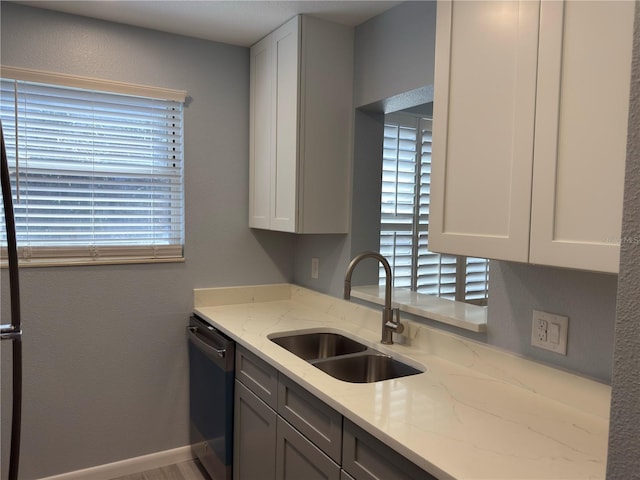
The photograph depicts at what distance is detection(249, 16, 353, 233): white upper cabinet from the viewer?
7.75ft

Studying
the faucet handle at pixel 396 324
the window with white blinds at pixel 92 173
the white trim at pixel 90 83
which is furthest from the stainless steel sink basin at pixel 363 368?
the white trim at pixel 90 83

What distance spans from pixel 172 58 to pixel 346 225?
130 centimetres

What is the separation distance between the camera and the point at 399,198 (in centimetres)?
315

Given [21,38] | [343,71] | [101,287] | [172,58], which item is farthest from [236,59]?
[101,287]

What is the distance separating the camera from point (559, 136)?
1.16m

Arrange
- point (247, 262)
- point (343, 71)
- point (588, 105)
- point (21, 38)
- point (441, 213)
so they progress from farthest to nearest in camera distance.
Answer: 1. point (247, 262)
2. point (343, 71)
3. point (21, 38)
4. point (441, 213)
5. point (588, 105)

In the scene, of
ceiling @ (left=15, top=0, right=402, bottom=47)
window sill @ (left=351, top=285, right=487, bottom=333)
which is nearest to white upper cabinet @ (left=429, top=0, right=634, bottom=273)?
window sill @ (left=351, top=285, right=487, bottom=333)

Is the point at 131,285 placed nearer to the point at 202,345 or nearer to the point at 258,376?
the point at 202,345

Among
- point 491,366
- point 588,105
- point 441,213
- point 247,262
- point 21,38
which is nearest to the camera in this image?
point 588,105

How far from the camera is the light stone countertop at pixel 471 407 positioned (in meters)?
1.14

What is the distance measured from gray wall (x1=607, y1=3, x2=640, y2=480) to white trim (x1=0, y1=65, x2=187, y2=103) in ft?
8.10

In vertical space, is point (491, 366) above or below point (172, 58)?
below

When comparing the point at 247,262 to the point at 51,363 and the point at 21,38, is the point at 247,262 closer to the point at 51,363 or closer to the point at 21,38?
the point at 51,363

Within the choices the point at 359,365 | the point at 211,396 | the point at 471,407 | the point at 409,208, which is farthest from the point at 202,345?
the point at 409,208
